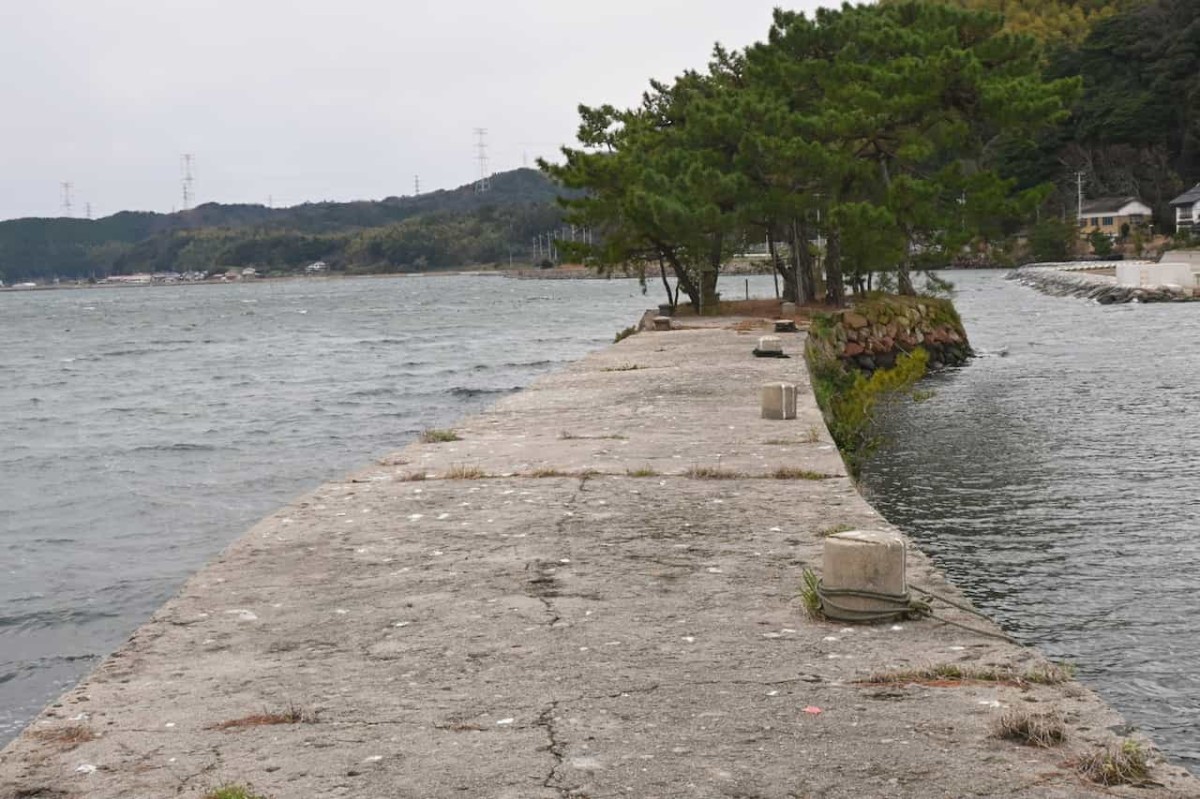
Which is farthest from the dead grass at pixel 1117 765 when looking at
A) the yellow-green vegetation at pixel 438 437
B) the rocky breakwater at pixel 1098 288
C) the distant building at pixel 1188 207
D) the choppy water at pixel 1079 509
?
the distant building at pixel 1188 207

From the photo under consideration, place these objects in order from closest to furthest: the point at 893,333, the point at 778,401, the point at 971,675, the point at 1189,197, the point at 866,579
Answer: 1. the point at 971,675
2. the point at 866,579
3. the point at 778,401
4. the point at 893,333
5. the point at 1189,197

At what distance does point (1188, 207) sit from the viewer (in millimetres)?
102438

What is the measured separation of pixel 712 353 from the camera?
853 inches

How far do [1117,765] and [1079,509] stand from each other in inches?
376

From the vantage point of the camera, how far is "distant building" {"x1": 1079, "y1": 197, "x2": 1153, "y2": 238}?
365ft

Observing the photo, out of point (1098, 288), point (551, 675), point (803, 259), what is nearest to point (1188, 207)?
point (1098, 288)

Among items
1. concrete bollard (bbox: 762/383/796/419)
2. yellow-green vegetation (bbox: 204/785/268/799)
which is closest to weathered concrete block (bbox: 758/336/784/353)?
concrete bollard (bbox: 762/383/796/419)

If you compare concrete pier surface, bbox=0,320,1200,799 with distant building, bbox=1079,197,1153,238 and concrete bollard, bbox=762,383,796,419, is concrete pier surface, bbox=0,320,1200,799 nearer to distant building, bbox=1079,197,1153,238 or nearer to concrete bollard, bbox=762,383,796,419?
concrete bollard, bbox=762,383,796,419

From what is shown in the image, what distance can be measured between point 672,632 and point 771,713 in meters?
1.14

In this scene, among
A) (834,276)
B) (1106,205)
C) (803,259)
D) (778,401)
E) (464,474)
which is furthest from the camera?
(1106,205)

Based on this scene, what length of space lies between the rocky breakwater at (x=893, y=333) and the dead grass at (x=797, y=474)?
656 inches

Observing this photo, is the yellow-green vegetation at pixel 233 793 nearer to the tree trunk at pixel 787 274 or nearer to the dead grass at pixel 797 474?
the dead grass at pixel 797 474

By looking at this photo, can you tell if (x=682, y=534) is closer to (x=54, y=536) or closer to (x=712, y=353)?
(x=54, y=536)

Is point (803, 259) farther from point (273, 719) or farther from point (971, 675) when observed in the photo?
point (273, 719)
